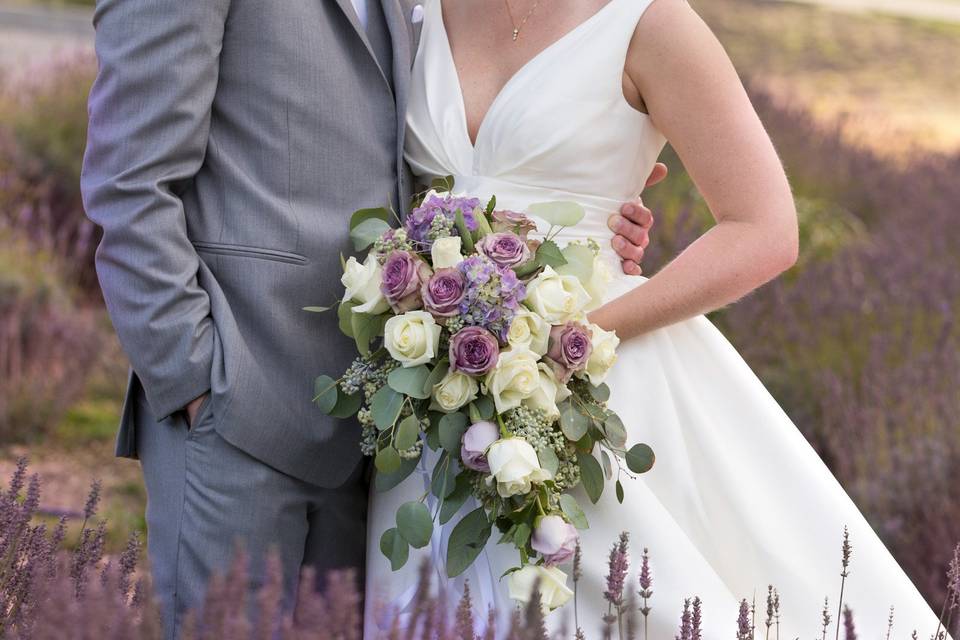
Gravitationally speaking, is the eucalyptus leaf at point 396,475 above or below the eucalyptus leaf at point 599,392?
below

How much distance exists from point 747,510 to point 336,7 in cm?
138

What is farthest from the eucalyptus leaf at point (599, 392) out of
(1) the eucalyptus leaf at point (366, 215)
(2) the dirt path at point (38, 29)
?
(2) the dirt path at point (38, 29)

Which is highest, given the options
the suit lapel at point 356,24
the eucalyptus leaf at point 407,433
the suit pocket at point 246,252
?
the suit lapel at point 356,24

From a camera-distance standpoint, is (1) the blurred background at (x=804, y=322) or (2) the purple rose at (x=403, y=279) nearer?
(2) the purple rose at (x=403, y=279)

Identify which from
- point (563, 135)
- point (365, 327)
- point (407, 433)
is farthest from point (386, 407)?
point (563, 135)

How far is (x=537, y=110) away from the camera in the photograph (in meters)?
2.59

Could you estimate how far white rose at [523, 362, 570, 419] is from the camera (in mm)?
2160

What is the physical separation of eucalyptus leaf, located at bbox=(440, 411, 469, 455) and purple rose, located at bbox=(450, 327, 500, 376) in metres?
0.12

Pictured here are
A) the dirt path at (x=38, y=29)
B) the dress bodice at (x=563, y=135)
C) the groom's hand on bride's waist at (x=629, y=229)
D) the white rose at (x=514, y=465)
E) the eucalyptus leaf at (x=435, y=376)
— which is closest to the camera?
the white rose at (x=514, y=465)

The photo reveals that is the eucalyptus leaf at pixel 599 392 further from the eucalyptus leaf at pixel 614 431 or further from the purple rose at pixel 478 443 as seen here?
the purple rose at pixel 478 443

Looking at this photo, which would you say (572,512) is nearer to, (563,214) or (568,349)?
(568,349)

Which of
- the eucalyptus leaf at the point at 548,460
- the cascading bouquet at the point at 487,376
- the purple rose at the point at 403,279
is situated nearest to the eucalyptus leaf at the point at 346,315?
the cascading bouquet at the point at 487,376

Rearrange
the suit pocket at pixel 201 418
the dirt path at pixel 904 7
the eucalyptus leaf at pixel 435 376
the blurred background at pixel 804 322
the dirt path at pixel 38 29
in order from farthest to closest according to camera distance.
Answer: the dirt path at pixel 904 7
the dirt path at pixel 38 29
the blurred background at pixel 804 322
the suit pocket at pixel 201 418
the eucalyptus leaf at pixel 435 376

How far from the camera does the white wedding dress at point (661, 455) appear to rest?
243 centimetres
